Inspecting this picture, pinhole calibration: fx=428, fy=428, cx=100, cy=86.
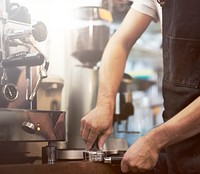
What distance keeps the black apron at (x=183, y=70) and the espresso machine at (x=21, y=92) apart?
33 cm

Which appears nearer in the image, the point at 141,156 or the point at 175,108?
the point at 141,156

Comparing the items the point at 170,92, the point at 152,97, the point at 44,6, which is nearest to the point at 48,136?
the point at 170,92

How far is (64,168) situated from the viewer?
106 centimetres

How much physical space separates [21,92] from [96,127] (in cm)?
27

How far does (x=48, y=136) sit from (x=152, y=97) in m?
2.50

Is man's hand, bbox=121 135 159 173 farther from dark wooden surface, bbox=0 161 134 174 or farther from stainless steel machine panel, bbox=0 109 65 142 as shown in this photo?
stainless steel machine panel, bbox=0 109 65 142

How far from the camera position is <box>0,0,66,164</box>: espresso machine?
1.17 m

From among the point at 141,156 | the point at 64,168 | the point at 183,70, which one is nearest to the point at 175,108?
the point at 183,70

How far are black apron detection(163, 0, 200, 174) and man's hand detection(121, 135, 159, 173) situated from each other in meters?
0.13

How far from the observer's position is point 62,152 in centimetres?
126

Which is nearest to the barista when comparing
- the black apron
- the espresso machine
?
the black apron

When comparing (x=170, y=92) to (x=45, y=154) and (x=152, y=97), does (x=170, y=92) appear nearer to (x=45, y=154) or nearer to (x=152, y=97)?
(x=45, y=154)

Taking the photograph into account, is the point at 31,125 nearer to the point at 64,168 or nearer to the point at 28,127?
the point at 28,127

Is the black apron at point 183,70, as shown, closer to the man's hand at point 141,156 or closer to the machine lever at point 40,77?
the man's hand at point 141,156
